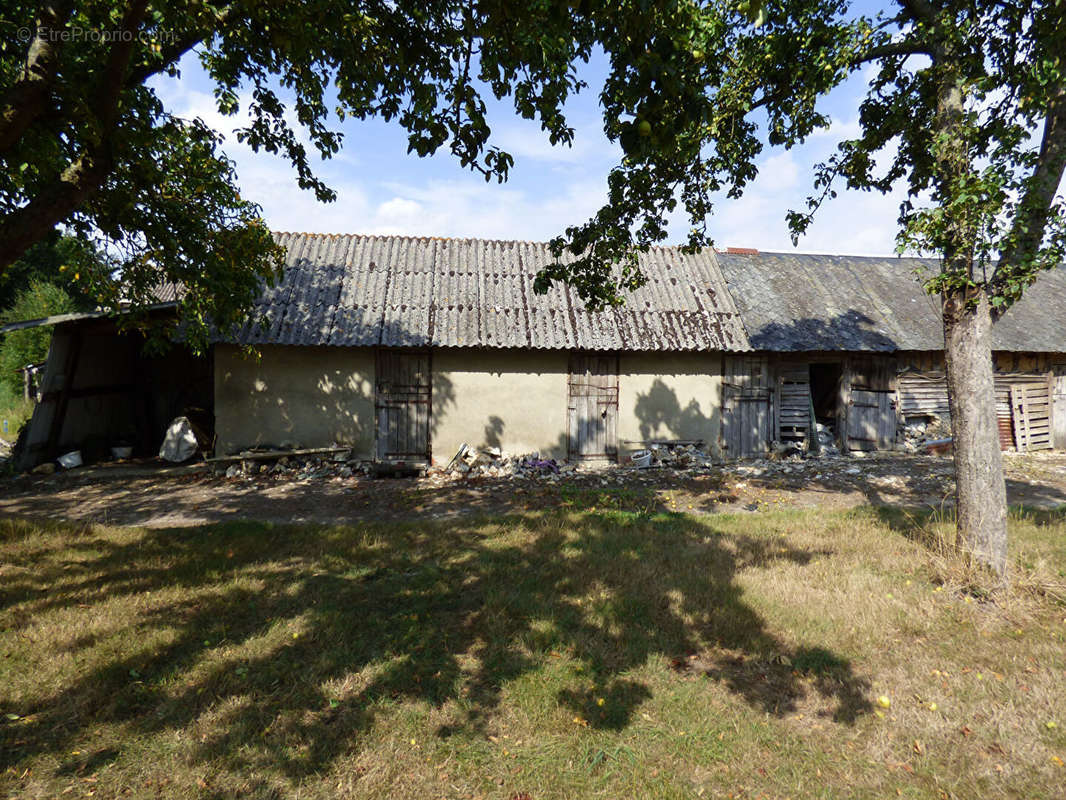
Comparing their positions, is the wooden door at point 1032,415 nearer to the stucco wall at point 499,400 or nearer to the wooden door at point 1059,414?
the wooden door at point 1059,414

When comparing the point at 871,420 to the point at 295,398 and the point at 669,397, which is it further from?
the point at 295,398

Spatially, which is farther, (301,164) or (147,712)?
(301,164)

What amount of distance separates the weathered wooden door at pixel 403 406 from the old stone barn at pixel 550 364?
0.03m

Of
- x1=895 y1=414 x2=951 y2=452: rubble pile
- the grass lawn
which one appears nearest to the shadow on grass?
the grass lawn

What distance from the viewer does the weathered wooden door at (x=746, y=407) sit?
41.0 feet

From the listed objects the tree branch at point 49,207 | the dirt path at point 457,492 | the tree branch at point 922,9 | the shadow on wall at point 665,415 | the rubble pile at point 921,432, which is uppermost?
the tree branch at point 922,9

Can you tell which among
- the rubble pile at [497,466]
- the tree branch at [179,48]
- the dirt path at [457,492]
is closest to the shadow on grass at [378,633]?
the dirt path at [457,492]

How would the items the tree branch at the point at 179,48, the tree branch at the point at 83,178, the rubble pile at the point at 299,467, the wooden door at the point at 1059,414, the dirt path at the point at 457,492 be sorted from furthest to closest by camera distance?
1. the wooden door at the point at 1059,414
2. the rubble pile at the point at 299,467
3. the dirt path at the point at 457,492
4. the tree branch at the point at 179,48
5. the tree branch at the point at 83,178

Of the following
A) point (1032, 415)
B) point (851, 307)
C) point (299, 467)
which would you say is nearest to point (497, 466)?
point (299, 467)

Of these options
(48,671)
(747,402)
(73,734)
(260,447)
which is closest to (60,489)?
(260,447)

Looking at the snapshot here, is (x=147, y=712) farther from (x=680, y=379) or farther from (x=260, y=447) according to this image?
(x=680, y=379)

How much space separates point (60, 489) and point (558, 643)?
984 centimetres

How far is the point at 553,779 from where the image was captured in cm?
299

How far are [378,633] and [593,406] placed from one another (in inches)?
325
